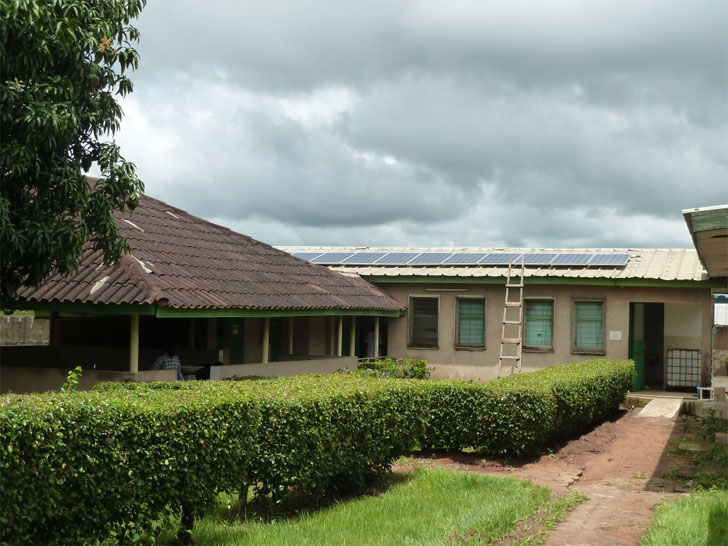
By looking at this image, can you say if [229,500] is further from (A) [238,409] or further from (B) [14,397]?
(B) [14,397]

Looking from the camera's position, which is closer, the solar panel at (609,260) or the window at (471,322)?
the solar panel at (609,260)

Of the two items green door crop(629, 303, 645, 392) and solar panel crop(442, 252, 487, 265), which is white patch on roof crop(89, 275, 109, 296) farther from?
green door crop(629, 303, 645, 392)

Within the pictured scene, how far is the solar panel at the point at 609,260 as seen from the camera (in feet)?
70.8

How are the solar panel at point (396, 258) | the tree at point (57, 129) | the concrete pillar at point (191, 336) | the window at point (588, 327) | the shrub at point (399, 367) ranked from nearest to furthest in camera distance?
the tree at point (57, 129)
the concrete pillar at point (191, 336)
the shrub at point (399, 367)
the window at point (588, 327)
the solar panel at point (396, 258)

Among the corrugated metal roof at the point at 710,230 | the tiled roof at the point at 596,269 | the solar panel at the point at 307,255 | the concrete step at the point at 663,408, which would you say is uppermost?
the solar panel at the point at 307,255

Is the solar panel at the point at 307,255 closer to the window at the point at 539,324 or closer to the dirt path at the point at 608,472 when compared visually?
the window at the point at 539,324

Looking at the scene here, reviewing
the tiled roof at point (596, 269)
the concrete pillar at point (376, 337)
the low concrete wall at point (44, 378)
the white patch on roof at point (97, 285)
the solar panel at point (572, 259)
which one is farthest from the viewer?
the concrete pillar at point (376, 337)

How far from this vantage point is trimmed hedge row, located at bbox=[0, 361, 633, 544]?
5.66 meters

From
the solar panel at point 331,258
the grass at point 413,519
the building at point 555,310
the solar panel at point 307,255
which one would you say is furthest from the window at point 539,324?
the grass at point 413,519

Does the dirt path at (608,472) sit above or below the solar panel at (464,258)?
below

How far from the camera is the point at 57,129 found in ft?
30.1

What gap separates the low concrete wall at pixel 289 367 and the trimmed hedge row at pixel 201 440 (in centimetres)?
517

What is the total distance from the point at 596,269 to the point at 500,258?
9.98ft

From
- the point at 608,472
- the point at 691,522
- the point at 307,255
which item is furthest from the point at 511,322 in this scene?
the point at 691,522
